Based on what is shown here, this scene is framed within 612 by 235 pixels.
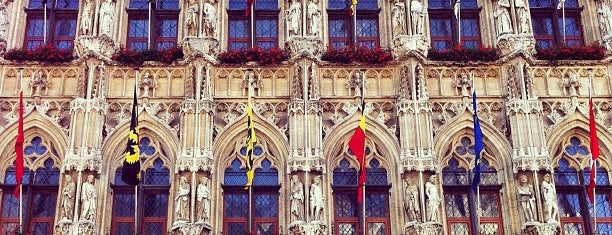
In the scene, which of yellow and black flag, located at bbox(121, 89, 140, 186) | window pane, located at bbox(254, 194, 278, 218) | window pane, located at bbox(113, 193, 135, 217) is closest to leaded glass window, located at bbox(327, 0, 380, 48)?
window pane, located at bbox(254, 194, 278, 218)

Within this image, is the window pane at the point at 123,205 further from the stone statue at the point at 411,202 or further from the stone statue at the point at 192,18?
the stone statue at the point at 411,202

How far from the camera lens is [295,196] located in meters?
18.0

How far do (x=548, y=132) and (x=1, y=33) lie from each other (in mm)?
13630

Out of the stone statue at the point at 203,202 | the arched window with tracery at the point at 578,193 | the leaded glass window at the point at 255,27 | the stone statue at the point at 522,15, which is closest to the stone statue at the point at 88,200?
the stone statue at the point at 203,202

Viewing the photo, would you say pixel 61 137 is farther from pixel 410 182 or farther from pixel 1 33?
pixel 410 182

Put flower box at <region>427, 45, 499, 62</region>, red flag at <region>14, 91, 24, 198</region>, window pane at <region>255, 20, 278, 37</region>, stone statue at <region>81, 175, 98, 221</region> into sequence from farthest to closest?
window pane at <region>255, 20, 278, 37</region>, flower box at <region>427, 45, 499, 62</region>, red flag at <region>14, 91, 24, 198</region>, stone statue at <region>81, 175, 98, 221</region>

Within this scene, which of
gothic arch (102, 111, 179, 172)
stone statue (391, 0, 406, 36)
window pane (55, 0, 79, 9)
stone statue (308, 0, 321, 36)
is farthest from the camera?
window pane (55, 0, 79, 9)

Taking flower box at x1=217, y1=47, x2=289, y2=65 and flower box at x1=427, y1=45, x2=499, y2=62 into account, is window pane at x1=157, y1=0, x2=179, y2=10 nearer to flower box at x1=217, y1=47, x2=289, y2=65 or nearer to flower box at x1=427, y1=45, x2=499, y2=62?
flower box at x1=217, y1=47, x2=289, y2=65

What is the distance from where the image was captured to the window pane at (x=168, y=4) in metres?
21.0

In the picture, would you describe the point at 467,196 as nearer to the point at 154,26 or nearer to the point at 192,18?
the point at 192,18

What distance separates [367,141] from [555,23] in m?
6.08

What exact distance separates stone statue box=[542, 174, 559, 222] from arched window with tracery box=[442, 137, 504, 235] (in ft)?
3.69

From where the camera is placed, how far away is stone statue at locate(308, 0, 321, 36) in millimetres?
19931

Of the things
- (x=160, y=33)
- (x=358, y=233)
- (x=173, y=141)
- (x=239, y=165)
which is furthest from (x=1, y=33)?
(x=358, y=233)
